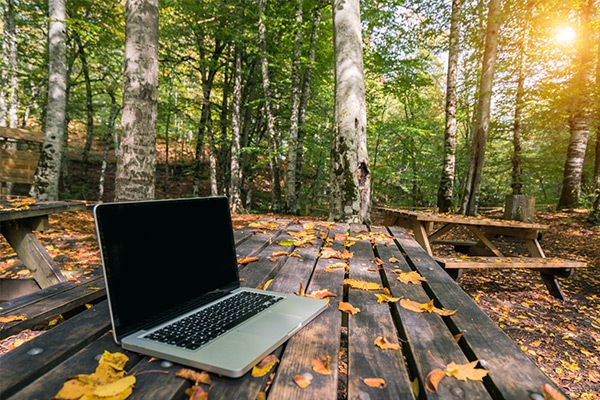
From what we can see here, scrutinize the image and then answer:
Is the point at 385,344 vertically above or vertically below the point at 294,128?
below

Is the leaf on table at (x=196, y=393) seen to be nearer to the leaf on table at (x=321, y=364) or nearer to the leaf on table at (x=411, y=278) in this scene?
the leaf on table at (x=321, y=364)

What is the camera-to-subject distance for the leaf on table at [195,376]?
0.74 m

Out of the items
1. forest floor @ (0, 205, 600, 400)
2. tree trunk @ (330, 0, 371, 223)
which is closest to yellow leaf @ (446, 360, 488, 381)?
forest floor @ (0, 205, 600, 400)

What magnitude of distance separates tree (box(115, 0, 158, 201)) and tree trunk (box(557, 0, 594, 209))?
30.9 ft

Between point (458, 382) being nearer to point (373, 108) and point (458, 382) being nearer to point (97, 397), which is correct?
point (97, 397)

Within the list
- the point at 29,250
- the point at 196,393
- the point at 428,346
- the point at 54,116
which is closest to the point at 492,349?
the point at 428,346

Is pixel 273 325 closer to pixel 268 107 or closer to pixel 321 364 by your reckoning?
pixel 321 364

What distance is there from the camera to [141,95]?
3.63m

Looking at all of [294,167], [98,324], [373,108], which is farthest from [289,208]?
[98,324]

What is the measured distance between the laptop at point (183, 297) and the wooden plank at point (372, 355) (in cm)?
17

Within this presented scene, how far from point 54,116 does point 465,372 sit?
8.84 m

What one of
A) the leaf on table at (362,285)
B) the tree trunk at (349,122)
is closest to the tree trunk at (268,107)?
the tree trunk at (349,122)

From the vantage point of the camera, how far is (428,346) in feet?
3.14

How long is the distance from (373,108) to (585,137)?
7.43m
